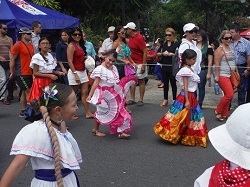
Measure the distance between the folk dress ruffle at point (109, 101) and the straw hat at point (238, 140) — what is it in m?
3.87

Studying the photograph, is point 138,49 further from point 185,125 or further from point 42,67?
point 185,125

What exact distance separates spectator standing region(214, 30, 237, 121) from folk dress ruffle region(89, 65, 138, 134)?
190 centimetres

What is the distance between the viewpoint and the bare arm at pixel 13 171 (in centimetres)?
227

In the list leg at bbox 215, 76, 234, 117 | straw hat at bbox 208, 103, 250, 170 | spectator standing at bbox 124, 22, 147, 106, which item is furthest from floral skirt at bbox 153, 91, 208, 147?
straw hat at bbox 208, 103, 250, 170

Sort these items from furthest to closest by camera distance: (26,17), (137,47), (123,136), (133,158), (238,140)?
1. (26,17)
2. (137,47)
3. (123,136)
4. (133,158)
5. (238,140)

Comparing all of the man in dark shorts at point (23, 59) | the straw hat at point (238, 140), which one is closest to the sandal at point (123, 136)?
the man in dark shorts at point (23, 59)

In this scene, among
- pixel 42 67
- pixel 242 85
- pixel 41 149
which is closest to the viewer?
pixel 41 149

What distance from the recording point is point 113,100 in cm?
585

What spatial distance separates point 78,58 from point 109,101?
4.52ft

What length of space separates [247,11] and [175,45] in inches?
1198

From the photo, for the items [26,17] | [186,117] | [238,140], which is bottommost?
[186,117]

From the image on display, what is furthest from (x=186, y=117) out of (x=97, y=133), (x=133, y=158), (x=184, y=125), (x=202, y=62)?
(x=202, y=62)

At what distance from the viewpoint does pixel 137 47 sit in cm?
831

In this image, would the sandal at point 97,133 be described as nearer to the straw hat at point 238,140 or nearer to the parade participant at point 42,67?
the parade participant at point 42,67
